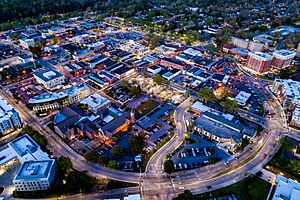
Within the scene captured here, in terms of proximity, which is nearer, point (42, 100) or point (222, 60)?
point (42, 100)

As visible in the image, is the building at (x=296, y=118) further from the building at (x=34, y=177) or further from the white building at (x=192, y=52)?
the building at (x=34, y=177)

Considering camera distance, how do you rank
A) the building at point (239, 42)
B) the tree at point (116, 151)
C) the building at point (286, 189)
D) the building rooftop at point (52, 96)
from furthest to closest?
the building at point (239, 42) → the building rooftop at point (52, 96) → the tree at point (116, 151) → the building at point (286, 189)

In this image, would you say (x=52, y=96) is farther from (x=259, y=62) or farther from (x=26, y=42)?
(x=259, y=62)

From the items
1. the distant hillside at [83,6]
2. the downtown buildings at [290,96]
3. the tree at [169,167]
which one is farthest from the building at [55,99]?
the distant hillside at [83,6]

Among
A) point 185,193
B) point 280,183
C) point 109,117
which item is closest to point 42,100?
point 109,117

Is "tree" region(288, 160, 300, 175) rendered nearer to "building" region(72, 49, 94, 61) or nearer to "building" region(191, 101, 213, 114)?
"building" region(191, 101, 213, 114)

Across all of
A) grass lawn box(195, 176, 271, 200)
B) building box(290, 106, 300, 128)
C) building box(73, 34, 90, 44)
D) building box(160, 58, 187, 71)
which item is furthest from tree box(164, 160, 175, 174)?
building box(73, 34, 90, 44)

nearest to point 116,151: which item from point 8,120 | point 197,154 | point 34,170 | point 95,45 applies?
point 34,170

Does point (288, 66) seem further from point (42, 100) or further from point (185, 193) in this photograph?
point (42, 100)
